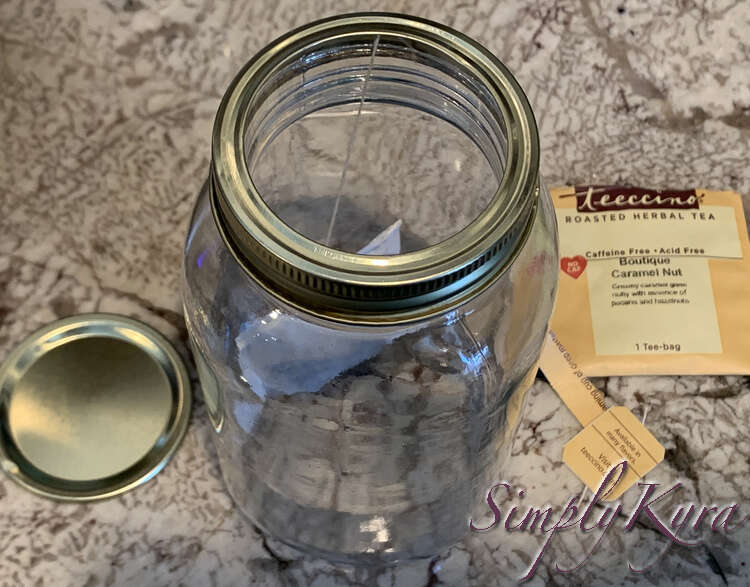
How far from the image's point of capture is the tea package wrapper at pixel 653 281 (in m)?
0.76

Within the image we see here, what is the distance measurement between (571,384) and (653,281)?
0.40ft

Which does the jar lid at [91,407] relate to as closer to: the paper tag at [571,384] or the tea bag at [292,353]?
the tea bag at [292,353]

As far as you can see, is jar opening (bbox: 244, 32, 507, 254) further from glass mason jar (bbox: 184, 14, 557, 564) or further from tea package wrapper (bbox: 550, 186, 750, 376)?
tea package wrapper (bbox: 550, 186, 750, 376)

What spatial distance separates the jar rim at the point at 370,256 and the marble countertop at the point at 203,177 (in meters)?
0.33

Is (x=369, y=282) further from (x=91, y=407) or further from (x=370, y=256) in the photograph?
(x=91, y=407)

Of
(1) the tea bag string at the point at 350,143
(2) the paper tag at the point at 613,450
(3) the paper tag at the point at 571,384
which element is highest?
(1) the tea bag string at the point at 350,143

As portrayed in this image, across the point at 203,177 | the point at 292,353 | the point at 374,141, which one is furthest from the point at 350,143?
the point at 203,177

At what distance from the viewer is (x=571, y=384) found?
2.46 ft

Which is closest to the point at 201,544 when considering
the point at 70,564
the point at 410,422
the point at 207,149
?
the point at 70,564

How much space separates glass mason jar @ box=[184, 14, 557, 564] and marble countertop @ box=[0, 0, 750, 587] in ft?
0.19

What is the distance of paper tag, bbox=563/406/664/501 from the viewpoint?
726 mm

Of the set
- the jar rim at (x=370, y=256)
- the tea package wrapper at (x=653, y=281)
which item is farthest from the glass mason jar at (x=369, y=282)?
the tea package wrapper at (x=653, y=281)

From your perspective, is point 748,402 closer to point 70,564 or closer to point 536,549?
point 536,549

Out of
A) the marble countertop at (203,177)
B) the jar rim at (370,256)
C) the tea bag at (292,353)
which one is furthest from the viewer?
the marble countertop at (203,177)
